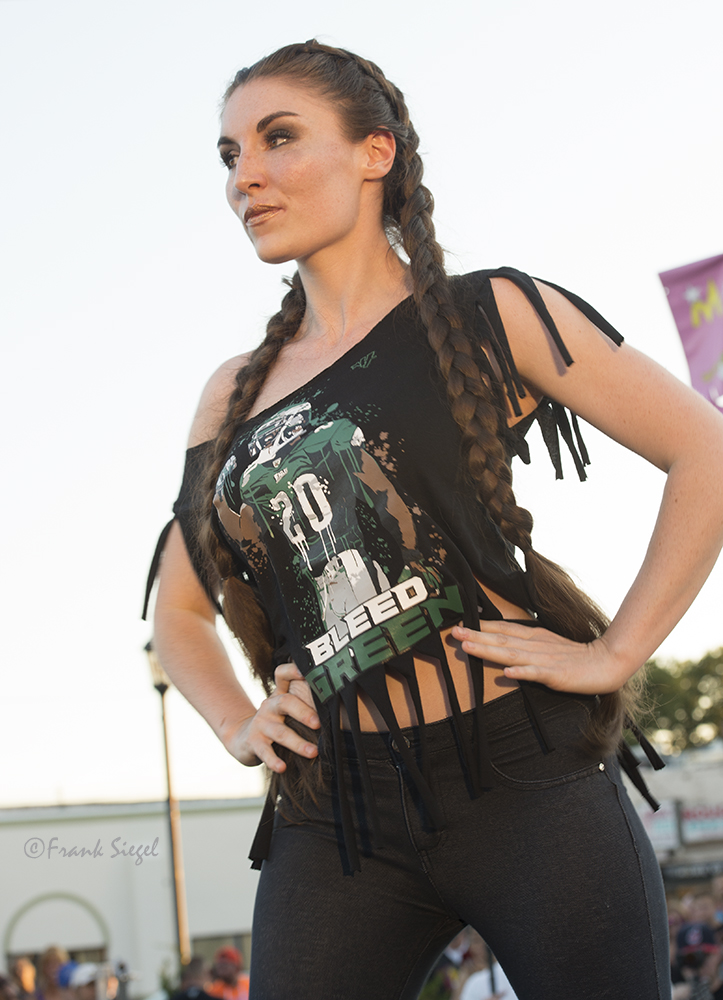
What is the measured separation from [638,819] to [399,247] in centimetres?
123

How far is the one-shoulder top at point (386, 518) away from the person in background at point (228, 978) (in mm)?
6556

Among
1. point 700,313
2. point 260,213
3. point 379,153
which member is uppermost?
point 700,313

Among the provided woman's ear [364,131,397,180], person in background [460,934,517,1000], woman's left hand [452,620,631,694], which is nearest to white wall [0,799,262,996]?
woman's left hand [452,620,631,694]

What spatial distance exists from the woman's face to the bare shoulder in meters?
0.35

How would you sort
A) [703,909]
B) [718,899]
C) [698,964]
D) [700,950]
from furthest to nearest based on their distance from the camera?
[718,899], [703,909], [700,950], [698,964]

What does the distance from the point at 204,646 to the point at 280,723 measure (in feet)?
1.26

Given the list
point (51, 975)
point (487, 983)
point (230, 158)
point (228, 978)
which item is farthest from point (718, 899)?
point (230, 158)

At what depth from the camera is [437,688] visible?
171cm

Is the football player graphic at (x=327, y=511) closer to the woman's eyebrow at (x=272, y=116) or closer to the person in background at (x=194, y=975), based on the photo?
the woman's eyebrow at (x=272, y=116)

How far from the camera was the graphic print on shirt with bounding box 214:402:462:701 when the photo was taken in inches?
66.8

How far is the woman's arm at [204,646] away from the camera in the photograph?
1.93 meters

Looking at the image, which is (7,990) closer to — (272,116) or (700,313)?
(272,116)

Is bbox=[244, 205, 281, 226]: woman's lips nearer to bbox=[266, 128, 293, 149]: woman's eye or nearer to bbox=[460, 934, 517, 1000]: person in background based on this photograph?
bbox=[266, 128, 293, 149]: woman's eye

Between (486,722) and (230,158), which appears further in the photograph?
(230,158)
